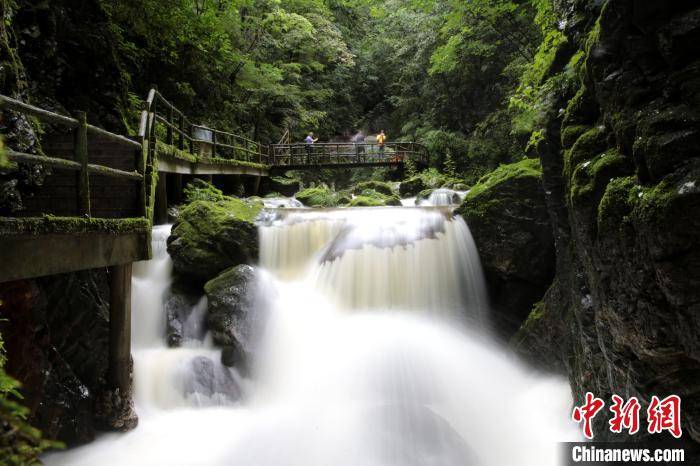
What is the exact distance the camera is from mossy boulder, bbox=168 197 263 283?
780 cm

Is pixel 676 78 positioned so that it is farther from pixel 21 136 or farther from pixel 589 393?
pixel 21 136

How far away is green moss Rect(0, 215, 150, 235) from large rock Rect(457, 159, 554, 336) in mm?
5759

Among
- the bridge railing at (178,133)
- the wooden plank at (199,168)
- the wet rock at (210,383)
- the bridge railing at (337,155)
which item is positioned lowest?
the wet rock at (210,383)

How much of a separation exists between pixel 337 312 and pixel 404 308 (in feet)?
4.05

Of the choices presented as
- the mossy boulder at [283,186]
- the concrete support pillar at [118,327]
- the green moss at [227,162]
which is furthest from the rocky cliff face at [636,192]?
the mossy boulder at [283,186]

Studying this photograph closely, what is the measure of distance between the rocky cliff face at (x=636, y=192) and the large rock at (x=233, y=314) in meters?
4.68

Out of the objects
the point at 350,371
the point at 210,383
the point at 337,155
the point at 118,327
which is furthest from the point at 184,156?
the point at 337,155

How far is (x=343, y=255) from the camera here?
8.42 m

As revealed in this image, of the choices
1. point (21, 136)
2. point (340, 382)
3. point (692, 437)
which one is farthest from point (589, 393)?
point (21, 136)

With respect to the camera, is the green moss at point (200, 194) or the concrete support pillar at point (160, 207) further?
the green moss at point (200, 194)

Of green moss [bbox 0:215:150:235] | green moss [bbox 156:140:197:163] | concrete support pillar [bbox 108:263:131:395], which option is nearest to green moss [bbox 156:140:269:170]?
green moss [bbox 156:140:197:163]

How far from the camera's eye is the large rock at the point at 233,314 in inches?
256

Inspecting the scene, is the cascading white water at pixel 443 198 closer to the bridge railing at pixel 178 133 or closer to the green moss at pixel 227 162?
the green moss at pixel 227 162

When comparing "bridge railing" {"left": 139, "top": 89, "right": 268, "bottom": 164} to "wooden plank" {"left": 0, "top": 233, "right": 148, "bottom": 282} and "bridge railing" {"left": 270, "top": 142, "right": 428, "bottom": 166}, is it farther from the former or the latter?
"wooden plank" {"left": 0, "top": 233, "right": 148, "bottom": 282}
